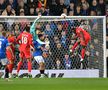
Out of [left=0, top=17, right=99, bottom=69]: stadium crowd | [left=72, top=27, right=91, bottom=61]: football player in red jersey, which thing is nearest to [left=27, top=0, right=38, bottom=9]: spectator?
[left=0, top=17, right=99, bottom=69]: stadium crowd

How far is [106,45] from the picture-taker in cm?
1694

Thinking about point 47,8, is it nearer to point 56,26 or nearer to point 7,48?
point 56,26

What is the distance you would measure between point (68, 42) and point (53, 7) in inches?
96.8

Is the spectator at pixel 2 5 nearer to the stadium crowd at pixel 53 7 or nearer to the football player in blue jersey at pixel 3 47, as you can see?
the stadium crowd at pixel 53 7

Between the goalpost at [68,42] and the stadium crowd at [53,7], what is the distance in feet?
4.19

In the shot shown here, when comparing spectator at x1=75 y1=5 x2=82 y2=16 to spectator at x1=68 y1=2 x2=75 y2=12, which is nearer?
spectator at x1=75 y1=5 x2=82 y2=16

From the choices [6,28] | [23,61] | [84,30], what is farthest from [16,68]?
[84,30]

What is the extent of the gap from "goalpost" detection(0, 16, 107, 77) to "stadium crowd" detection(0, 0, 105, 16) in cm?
128

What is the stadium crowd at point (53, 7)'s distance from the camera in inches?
714

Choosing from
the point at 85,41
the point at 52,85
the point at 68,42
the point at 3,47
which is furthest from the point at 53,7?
the point at 52,85

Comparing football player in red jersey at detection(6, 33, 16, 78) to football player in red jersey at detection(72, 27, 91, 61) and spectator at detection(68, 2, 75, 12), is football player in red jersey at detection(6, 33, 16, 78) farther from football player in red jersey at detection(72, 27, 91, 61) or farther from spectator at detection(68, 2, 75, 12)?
spectator at detection(68, 2, 75, 12)

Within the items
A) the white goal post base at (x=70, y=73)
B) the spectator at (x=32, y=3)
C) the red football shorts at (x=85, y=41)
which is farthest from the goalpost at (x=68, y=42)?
the spectator at (x=32, y=3)

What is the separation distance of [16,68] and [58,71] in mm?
1288

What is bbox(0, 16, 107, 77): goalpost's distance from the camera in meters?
16.0
